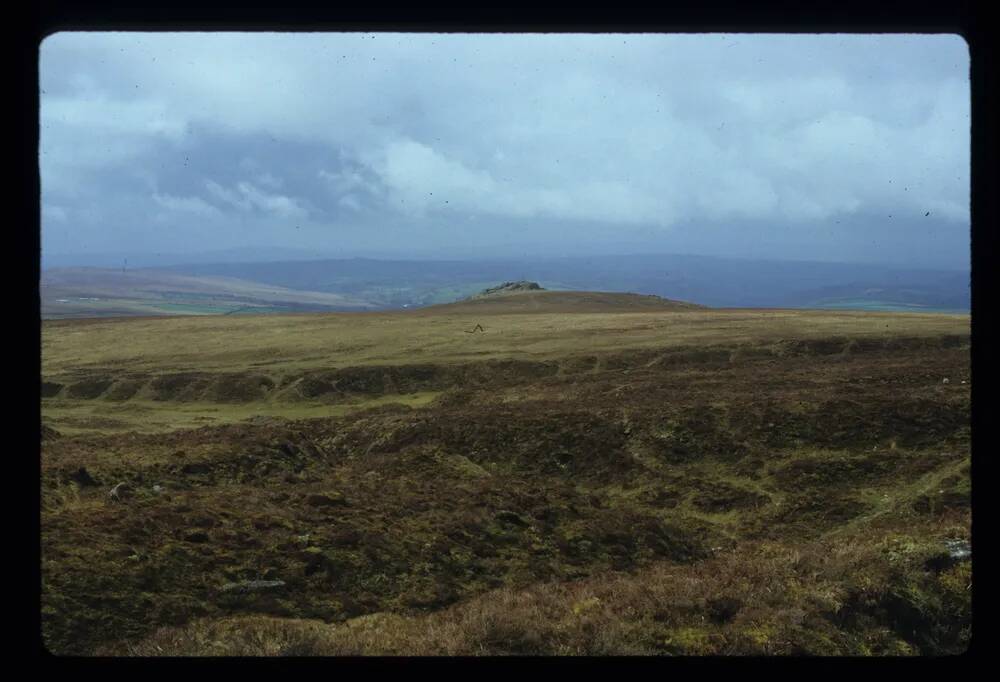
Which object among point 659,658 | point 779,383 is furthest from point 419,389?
point 659,658

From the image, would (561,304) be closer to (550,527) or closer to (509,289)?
(509,289)

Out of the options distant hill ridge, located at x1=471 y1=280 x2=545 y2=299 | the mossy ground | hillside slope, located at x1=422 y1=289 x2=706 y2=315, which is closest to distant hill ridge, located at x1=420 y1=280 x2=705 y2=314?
hillside slope, located at x1=422 y1=289 x2=706 y2=315

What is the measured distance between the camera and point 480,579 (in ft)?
44.1

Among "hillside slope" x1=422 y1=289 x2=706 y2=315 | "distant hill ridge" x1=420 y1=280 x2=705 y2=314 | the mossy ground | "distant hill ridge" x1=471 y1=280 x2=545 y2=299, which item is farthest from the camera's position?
"distant hill ridge" x1=471 y1=280 x2=545 y2=299

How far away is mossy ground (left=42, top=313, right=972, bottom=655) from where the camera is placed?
8.73 metres

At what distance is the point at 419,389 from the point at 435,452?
26.2 m

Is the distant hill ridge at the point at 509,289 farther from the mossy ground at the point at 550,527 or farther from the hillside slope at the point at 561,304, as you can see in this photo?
the mossy ground at the point at 550,527

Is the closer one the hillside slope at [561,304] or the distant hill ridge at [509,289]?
the hillside slope at [561,304]

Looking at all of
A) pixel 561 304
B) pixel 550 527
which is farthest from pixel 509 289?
pixel 550 527

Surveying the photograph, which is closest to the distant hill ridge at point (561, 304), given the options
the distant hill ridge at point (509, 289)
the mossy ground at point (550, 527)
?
the distant hill ridge at point (509, 289)

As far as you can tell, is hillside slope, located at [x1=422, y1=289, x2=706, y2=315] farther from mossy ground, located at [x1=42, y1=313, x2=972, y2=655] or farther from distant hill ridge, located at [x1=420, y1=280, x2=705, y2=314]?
mossy ground, located at [x1=42, y1=313, x2=972, y2=655]

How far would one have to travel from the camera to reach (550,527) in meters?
16.7

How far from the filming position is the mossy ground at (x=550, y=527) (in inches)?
344

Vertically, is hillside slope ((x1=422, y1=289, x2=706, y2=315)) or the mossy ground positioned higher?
hillside slope ((x1=422, y1=289, x2=706, y2=315))
